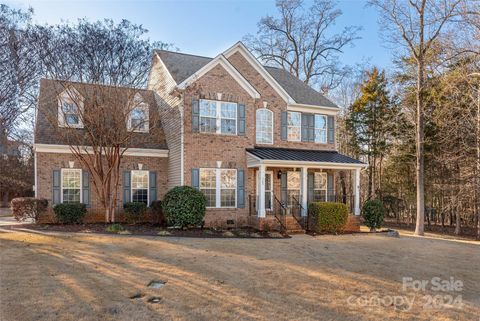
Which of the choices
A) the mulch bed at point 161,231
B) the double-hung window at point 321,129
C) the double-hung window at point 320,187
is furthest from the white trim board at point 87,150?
the double-hung window at point 321,129

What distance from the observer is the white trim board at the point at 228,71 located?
48.4ft

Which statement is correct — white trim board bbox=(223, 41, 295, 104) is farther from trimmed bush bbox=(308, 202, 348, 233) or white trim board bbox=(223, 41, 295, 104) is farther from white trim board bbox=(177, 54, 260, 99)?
trimmed bush bbox=(308, 202, 348, 233)

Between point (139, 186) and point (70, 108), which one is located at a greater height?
point (70, 108)

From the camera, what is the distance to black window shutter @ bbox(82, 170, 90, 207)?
14867 mm

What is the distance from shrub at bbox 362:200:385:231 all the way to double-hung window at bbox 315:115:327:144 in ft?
13.3

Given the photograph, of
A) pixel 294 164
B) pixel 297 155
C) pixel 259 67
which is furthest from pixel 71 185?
pixel 259 67

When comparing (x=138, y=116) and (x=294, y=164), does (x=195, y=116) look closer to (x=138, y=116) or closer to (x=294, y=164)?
(x=138, y=116)

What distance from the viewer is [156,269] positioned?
753 centimetres

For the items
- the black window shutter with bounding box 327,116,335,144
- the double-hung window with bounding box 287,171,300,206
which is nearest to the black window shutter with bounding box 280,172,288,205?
the double-hung window with bounding box 287,171,300,206

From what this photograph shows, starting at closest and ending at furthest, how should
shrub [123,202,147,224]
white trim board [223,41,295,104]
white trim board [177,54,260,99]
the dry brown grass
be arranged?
the dry brown grass
white trim board [177,54,260,99]
shrub [123,202,147,224]
white trim board [223,41,295,104]

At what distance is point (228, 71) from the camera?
51.1 feet

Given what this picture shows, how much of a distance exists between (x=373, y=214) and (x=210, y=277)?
10.8 meters

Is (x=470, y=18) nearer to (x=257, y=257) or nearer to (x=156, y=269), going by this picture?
(x=257, y=257)

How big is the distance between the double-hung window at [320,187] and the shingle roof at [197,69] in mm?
3695
